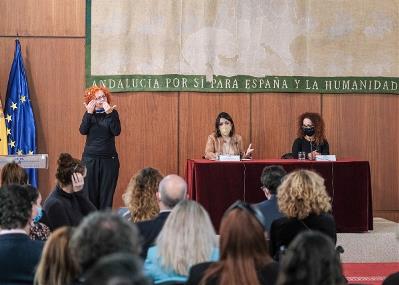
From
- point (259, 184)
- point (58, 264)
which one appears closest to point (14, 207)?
point (58, 264)

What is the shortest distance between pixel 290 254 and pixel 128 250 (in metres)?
0.48

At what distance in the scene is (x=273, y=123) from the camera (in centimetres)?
886

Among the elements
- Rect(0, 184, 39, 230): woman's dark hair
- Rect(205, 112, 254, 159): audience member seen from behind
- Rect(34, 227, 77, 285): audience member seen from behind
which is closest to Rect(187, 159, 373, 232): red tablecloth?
Rect(205, 112, 254, 159): audience member seen from behind

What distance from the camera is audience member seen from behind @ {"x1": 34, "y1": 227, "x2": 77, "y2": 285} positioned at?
2609 mm

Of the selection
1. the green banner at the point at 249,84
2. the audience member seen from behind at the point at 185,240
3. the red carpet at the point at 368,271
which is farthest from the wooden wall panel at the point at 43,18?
the audience member seen from behind at the point at 185,240

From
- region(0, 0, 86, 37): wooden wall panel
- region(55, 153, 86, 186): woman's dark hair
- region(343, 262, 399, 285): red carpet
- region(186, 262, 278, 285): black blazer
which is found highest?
region(0, 0, 86, 37): wooden wall panel

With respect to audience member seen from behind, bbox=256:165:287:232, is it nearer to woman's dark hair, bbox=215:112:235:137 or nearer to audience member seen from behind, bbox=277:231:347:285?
audience member seen from behind, bbox=277:231:347:285

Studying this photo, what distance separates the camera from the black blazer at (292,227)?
12.7ft

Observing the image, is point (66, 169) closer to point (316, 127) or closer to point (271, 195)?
point (271, 195)

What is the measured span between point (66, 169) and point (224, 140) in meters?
3.10

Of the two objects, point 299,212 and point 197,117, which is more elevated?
point 197,117

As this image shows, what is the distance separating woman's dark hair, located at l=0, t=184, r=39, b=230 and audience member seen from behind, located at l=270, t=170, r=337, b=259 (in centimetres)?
134

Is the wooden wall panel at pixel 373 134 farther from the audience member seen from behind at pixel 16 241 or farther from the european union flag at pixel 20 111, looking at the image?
the audience member seen from behind at pixel 16 241

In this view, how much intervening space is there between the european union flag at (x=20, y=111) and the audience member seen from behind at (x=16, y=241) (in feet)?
17.1
